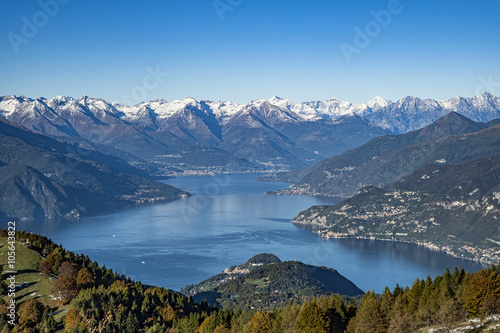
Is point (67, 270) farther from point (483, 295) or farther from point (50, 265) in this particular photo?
point (483, 295)

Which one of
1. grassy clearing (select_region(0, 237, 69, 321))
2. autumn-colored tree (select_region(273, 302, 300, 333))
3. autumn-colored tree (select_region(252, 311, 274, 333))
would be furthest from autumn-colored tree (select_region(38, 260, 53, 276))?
autumn-colored tree (select_region(273, 302, 300, 333))

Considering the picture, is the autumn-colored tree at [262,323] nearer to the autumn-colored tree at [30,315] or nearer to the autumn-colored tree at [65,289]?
the autumn-colored tree at [65,289]

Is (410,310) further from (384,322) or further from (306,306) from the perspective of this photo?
(306,306)

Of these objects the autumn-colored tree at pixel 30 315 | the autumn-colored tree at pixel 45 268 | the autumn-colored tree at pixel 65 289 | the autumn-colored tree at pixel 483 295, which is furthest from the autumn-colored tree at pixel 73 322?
the autumn-colored tree at pixel 483 295

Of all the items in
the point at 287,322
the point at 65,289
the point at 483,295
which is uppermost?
the point at 483,295

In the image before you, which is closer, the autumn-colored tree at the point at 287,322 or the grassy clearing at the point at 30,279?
the autumn-colored tree at the point at 287,322

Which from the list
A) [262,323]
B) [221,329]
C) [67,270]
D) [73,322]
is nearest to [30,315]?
[73,322]

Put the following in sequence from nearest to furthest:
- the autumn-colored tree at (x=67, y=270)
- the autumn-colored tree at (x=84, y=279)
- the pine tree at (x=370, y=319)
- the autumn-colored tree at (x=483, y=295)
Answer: the autumn-colored tree at (x=483, y=295) < the pine tree at (x=370, y=319) < the autumn-colored tree at (x=84, y=279) < the autumn-colored tree at (x=67, y=270)
